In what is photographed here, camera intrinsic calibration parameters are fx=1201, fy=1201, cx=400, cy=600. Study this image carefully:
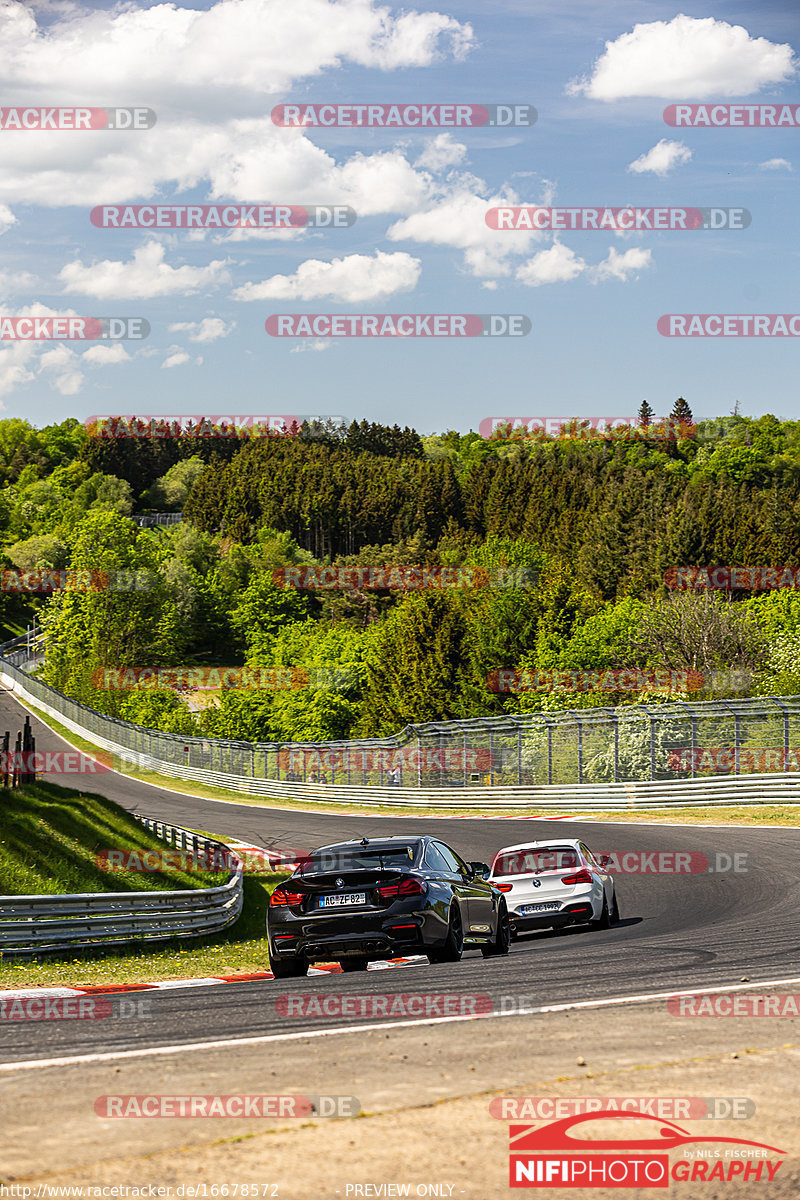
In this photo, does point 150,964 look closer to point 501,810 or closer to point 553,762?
point 553,762

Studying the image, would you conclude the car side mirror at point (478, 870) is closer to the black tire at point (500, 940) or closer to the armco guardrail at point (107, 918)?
the black tire at point (500, 940)

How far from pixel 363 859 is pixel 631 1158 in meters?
6.62

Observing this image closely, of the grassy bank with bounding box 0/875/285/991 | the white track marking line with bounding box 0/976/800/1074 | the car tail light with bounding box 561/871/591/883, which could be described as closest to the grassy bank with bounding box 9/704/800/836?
the car tail light with bounding box 561/871/591/883

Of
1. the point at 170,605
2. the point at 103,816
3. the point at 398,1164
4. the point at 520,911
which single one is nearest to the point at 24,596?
the point at 170,605

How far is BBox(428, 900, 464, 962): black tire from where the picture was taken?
11164 millimetres

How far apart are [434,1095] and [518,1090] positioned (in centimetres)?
42

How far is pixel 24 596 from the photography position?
14875cm

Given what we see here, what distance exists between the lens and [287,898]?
11289mm

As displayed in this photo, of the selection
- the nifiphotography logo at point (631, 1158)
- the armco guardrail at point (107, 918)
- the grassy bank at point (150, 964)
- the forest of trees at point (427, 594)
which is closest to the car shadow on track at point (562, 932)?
the grassy bank at point (150, 964)

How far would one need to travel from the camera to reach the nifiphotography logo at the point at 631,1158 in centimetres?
469

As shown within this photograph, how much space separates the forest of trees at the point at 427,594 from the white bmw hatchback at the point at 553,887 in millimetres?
49918

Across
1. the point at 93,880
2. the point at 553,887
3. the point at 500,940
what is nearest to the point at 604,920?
the point at 553,887

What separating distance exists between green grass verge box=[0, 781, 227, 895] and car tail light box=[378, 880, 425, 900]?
9.14 metres

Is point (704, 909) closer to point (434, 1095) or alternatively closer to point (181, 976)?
point (181, 976)
